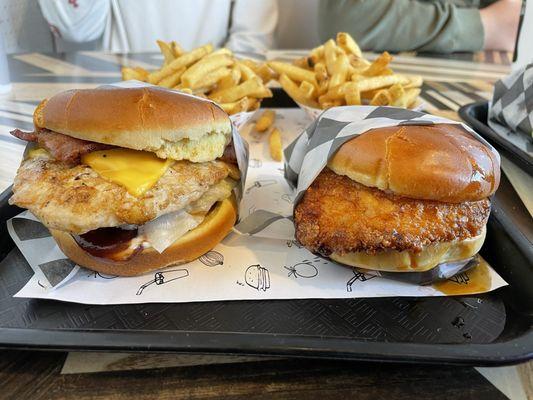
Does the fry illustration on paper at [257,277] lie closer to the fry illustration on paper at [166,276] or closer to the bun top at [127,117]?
the fry illustration on paper at [166,276]

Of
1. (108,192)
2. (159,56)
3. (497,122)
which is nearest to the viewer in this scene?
(108,192)

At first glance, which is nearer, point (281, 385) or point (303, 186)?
point (281, 385)

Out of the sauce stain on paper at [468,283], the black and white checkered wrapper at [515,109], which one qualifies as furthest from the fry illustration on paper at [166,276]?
the black and white checkered wrapper at [515,109]

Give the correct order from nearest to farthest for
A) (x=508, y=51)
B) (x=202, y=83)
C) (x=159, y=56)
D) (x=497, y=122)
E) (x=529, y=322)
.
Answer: (x=529, y=322) < (x=202, y=83) < (x=497, y=122) < (x=159, y=56) < (x=508, y=51)

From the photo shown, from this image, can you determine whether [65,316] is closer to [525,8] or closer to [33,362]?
[33,362]

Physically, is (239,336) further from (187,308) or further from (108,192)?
(108,192)

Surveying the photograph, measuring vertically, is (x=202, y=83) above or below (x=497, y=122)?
above

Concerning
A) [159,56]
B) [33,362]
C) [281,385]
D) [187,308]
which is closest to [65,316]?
[33,362]
